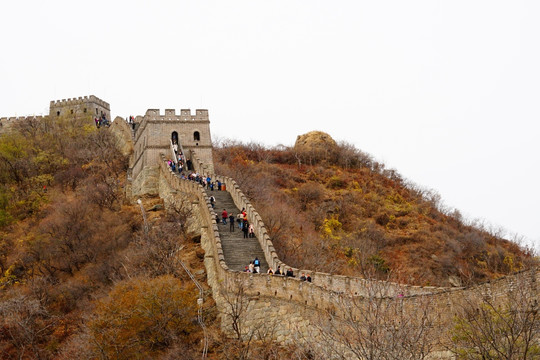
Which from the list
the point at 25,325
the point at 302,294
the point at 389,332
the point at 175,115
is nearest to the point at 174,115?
the point at 175,115

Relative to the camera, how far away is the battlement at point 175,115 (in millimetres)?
47344

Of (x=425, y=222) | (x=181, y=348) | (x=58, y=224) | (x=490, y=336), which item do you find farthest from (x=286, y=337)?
(x=425, y=222)

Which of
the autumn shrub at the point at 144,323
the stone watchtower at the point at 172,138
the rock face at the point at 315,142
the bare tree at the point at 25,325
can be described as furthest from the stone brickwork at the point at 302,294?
the rock face at the point at 315,142

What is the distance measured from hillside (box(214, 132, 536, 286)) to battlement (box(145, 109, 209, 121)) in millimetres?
6246

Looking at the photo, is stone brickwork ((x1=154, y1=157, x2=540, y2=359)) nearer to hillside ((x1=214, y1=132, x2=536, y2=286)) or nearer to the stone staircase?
the stone staircase

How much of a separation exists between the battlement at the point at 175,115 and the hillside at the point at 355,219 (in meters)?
6.25

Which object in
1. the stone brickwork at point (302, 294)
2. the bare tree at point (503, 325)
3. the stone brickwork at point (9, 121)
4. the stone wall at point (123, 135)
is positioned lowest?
the stone brickwork at point (302, 294)

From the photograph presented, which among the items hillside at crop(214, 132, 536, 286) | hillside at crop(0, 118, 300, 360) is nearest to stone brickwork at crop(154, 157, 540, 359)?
hillside at crop(0, 118, 300, 360)

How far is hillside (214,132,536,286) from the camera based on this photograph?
44875 mm

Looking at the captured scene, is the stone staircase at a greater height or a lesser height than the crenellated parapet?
lesser

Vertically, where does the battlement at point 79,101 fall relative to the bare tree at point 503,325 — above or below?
above

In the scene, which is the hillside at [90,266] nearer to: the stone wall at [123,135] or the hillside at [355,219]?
the stone wall at [123,135]

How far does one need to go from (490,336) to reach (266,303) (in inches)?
501

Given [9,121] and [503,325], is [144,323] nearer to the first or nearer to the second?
[503,325]
